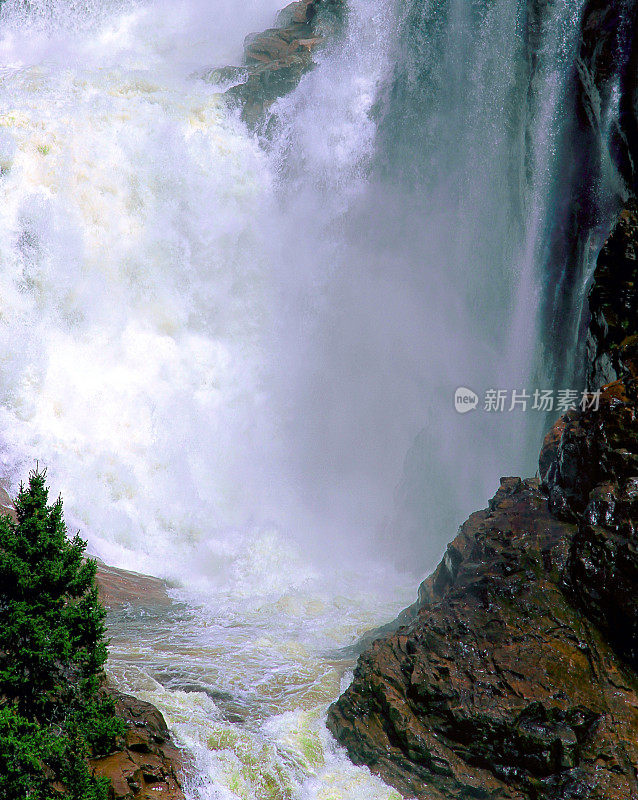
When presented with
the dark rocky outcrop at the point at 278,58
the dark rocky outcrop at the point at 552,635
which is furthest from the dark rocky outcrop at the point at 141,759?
the dark rocky outcrop at the point at 278,58

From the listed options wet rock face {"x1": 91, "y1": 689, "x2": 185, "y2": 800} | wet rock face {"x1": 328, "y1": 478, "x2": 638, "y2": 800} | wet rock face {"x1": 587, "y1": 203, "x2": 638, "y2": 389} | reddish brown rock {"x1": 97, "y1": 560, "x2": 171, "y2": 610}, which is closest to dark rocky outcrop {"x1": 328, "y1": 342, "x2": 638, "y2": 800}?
wet rock face {"x1": 328, "y1": 478, "x2": 638, "y2": 800}

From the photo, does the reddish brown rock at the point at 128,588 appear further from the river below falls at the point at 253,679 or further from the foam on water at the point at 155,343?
the foam on water at the point at 155,343

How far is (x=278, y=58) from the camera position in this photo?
2848cm

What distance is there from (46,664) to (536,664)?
274 inches

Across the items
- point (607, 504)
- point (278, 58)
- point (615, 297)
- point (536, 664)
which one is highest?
point (278, 58)

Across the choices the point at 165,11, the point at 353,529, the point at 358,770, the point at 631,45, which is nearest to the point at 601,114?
the point at 631,45

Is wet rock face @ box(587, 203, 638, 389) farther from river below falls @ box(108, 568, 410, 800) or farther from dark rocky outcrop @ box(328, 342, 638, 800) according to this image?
river below falls @ box(108, 568, 410, 800)

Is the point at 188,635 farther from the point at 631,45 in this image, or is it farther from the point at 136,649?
the point at 631,45

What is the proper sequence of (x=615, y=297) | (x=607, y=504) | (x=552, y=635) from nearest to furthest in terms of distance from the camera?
(x=552, y=635), (x=607, y=504), (x=615, y=297)

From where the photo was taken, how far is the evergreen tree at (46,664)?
25.8 feet

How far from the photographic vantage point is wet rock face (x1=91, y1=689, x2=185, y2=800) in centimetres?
891

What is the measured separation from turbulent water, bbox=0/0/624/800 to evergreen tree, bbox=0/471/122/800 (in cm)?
666

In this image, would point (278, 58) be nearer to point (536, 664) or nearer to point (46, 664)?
point (536, 664)

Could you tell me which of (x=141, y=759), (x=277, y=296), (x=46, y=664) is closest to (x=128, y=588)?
(x=141, y=759)
